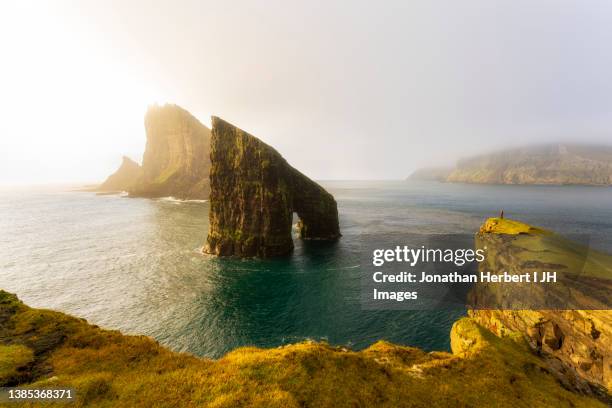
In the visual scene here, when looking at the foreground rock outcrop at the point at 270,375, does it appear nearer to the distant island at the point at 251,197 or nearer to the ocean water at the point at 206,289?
the ocean water at the point at 206,289

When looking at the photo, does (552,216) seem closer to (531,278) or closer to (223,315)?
(531,278)

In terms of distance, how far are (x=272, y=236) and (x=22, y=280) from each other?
45.3 meters

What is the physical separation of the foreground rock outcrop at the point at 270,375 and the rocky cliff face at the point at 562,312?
3.83 m

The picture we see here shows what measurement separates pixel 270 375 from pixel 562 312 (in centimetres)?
2711

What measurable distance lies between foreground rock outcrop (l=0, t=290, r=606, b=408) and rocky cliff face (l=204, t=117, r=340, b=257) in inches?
1582

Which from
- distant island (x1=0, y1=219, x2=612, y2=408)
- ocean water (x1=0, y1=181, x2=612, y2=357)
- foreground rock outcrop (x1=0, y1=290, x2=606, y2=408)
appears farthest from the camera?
ocean water (x1=0, y1=181, x2=612, y2=357)

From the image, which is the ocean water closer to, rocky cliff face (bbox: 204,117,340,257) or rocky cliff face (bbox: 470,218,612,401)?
rocky cliff face (bbox: 204,117,340,257)

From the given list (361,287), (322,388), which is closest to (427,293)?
(361,287)

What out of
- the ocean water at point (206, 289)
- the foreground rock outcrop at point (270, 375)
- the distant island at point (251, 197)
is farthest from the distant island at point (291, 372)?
the distant island at point (251, 197)

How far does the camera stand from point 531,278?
2700 centimetres

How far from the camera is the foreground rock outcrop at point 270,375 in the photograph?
10340 mm

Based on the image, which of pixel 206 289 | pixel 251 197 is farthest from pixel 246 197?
pixel 206 289

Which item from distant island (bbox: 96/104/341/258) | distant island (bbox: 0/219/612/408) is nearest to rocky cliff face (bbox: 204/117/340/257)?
distant island (bbox: 96/104/341/258)

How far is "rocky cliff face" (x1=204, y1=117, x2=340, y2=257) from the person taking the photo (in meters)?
56.0
